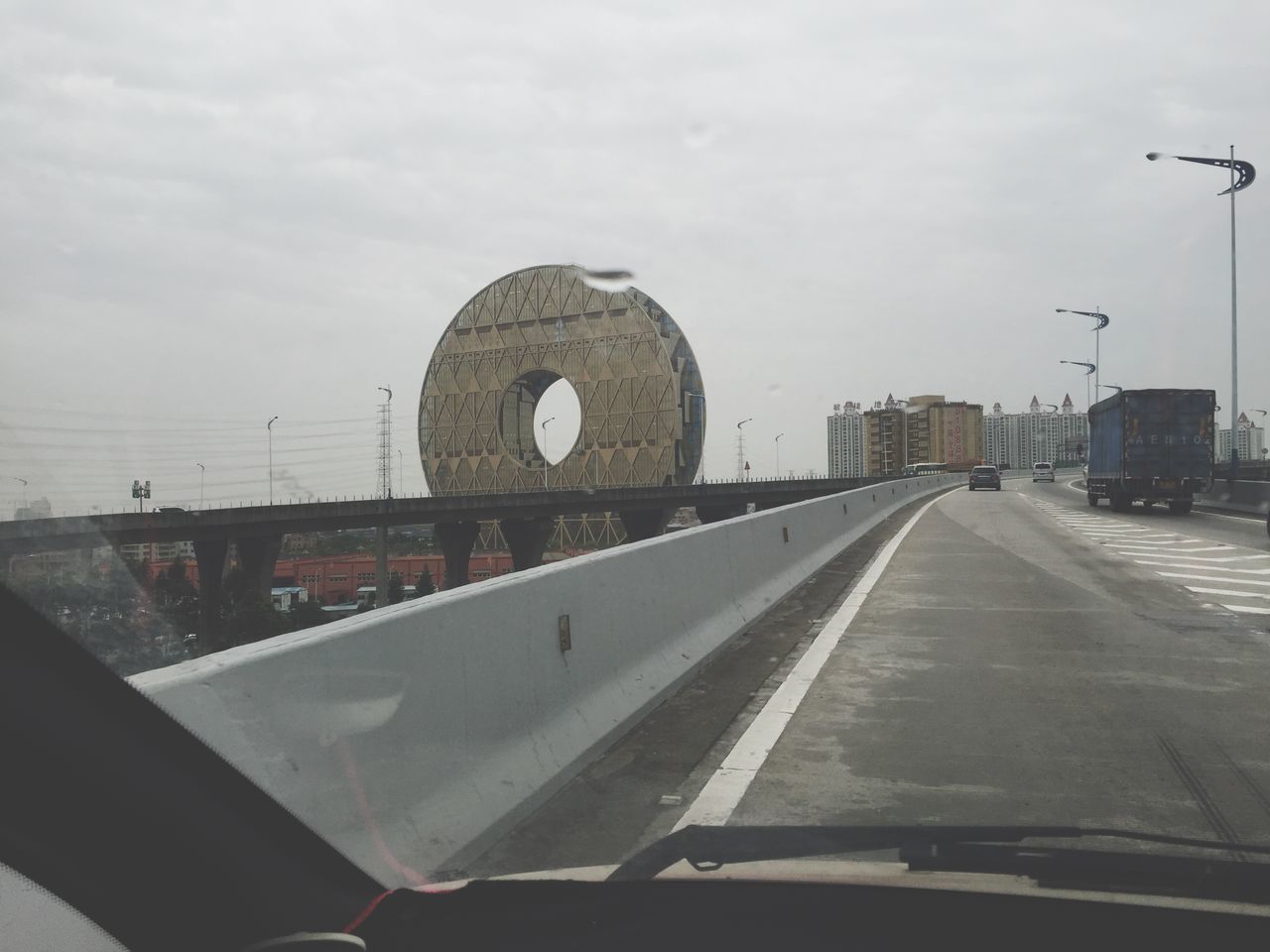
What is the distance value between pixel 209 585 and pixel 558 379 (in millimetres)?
110391

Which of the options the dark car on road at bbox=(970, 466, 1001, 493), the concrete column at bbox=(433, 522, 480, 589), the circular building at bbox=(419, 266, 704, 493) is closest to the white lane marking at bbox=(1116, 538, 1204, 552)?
the concrete column at bbox=(433, 522, 480, 589)

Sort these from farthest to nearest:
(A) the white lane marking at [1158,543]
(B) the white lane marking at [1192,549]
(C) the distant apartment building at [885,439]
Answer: (C) the distant apartment building at [885,439] < (A) the white lane marking at [1158,543] < (B) the white lane marking at [1192,549]

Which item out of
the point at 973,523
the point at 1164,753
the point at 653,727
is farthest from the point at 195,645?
the point at 973,523

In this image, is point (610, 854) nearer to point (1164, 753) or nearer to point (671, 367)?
point (1164, 753)

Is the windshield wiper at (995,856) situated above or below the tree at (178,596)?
below

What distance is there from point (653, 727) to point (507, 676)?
1.59 m

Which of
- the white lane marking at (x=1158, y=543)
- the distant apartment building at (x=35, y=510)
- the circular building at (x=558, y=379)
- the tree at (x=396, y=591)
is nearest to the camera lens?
the distant apartment building at (x=35, y=510)

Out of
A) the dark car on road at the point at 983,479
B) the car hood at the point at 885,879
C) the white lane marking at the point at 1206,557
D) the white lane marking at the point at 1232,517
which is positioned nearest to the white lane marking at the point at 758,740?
the car hood at the point at 885,879

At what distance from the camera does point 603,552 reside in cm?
694

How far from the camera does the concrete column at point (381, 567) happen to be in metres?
6.61

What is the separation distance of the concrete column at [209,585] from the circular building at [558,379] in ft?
320

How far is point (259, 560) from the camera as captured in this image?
5.81 meters

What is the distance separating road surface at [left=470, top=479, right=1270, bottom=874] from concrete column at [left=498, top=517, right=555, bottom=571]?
5466 cm

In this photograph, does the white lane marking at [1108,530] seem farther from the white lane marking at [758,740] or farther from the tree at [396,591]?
the tree at [396,591]
